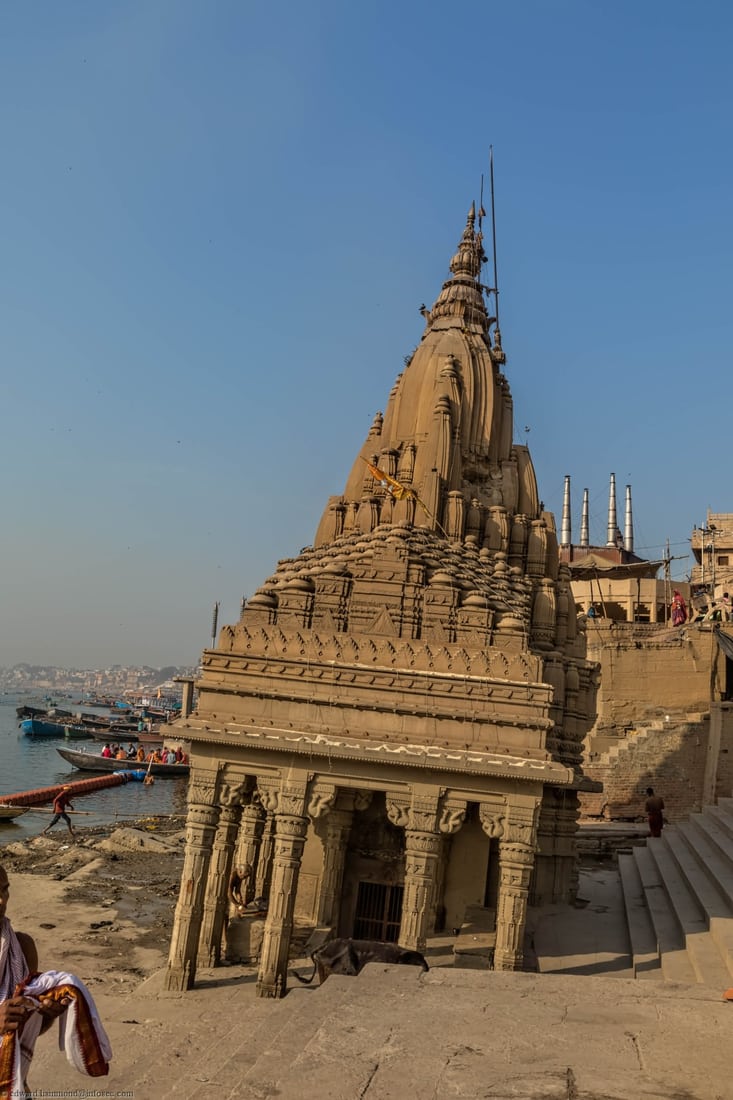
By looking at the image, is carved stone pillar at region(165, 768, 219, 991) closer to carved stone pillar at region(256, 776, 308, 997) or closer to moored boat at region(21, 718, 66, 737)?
carved stone pillar at region(256, 776, 308, 997)

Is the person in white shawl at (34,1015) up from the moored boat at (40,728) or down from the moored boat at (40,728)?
up

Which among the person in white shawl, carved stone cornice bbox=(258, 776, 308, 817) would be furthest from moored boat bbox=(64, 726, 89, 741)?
the person in white shawl

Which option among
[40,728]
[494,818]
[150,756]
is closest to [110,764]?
[150,756]

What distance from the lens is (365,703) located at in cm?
1412

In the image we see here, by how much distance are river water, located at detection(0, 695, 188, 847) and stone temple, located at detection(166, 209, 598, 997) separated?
56.0 ft

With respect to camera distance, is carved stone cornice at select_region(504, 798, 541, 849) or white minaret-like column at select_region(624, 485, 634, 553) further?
white minaret-like column at select_region(624, 485, 634, 553)

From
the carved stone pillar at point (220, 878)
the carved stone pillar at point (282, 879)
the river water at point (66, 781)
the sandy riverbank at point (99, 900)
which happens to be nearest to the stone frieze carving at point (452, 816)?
the carved stone pillar at point (282, 879)

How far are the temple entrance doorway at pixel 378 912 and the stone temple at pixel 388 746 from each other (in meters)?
0.04

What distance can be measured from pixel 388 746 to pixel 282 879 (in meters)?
2.55

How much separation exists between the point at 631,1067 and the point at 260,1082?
116 inches

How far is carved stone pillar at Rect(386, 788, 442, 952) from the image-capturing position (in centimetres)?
1299

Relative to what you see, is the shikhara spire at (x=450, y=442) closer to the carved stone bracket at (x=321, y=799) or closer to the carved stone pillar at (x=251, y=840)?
the carved stone pillar at (x=251, y=840)

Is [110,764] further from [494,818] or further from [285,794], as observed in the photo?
[494,818]

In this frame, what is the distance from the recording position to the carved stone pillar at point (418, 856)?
42.6 ft
